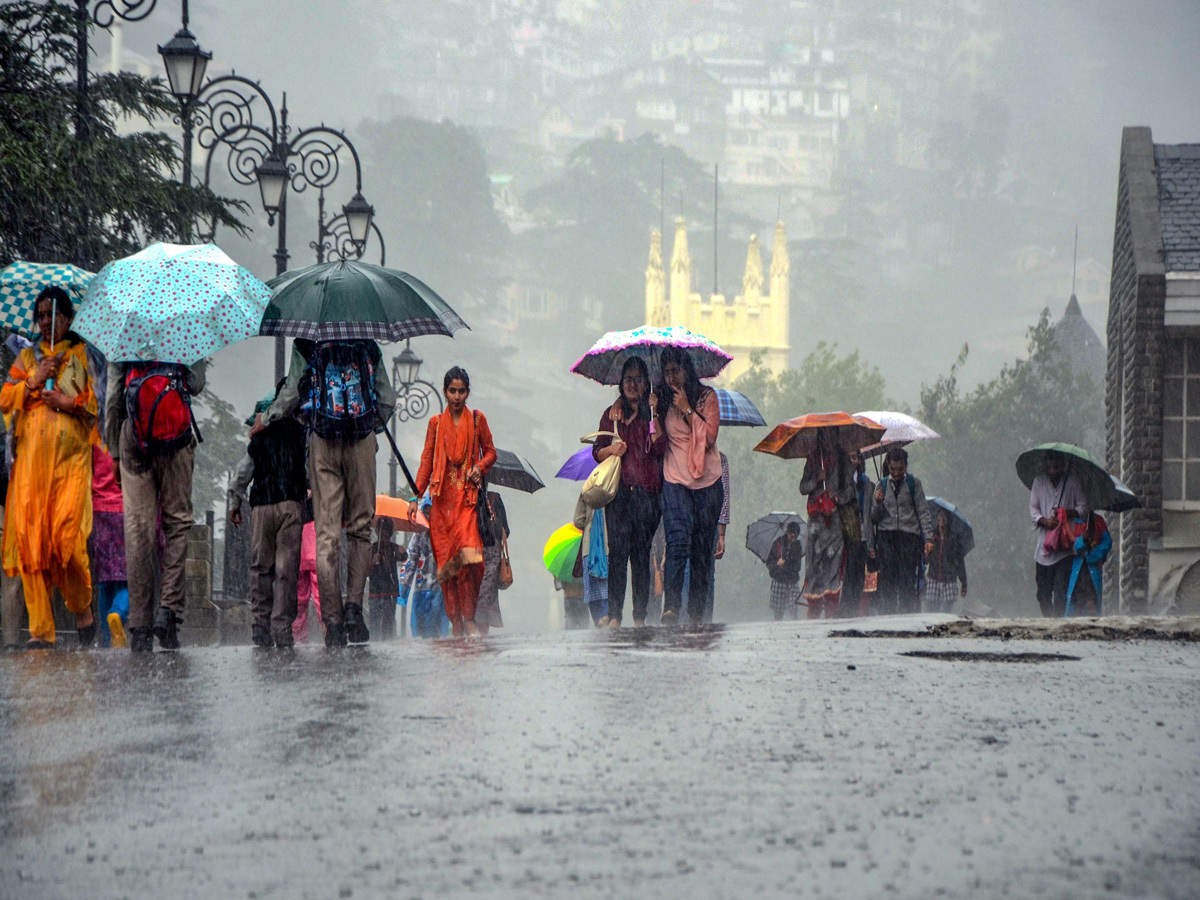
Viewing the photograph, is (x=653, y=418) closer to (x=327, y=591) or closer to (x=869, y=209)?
(x=327, y=591)

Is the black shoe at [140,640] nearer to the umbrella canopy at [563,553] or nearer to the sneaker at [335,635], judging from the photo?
the sneaker at [335,635]

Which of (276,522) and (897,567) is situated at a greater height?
(276,522)

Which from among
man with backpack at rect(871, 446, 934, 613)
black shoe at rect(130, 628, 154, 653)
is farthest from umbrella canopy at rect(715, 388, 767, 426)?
black shoe at rect(130, 628, 154, 653)

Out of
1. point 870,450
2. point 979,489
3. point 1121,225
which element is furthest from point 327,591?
point 979,489

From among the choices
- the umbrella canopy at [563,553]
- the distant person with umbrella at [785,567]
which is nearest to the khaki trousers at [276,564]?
the umbrella canopy at [563,553]

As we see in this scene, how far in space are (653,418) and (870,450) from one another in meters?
5.06

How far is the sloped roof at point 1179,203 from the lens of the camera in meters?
20.0

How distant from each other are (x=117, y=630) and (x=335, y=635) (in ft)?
5.53

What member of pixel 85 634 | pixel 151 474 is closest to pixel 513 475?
pixel 85 634

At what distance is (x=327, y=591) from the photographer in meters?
9.30

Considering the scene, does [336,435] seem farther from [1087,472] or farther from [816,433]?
[1087,472]

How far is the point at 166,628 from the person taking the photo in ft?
29.9

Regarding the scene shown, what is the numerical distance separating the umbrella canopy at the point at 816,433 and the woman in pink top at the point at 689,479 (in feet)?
12.3

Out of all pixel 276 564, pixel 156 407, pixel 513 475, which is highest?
pixel 156 407
